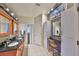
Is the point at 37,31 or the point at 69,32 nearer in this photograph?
the point at 69,32

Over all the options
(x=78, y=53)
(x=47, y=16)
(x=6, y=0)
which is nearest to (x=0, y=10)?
(x=6, y=0)

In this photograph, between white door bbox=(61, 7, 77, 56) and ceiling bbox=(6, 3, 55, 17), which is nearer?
white door bbox=(61, 7, 77, 56)

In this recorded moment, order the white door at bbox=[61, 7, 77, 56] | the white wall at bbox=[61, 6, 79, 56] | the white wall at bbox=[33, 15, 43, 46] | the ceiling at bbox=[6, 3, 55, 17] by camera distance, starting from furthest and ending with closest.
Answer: the white wall at bbox=[33, 15, 43, 46], the ceiling at bbox=[6, 3, 55, 17], the white door at bbox=[61, 7, 77, 56], the white wall at bbox=[61, 6, 79, 56]

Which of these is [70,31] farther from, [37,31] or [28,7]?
[37,31]

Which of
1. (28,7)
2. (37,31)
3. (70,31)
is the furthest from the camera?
(37,31)

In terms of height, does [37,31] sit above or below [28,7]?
below

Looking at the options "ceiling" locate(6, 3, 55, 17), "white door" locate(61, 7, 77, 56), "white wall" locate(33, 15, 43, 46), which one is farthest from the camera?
"white wall" locate(33, 15, 43, 46)

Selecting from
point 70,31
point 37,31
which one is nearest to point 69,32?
point 70,31

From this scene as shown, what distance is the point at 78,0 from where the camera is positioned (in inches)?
119

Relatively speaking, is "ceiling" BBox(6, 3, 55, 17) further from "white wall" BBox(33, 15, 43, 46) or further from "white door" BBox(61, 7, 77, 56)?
"white door" BBox(61, 7, 77, 56)

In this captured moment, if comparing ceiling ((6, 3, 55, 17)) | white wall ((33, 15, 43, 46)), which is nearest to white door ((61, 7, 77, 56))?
ceiling ((6, 3, 55, 17))

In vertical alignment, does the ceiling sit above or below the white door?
above

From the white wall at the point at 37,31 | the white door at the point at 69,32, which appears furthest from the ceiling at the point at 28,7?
the white door at the point at 69,32

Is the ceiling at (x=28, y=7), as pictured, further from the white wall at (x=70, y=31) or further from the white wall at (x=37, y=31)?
the white wall at (x=70, y=31)
